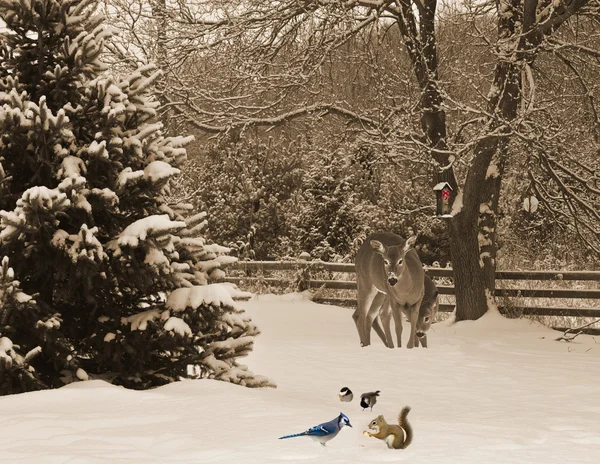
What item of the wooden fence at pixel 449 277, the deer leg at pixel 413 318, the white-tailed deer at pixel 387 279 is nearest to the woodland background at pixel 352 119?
the wooden fence at pixel 449 277

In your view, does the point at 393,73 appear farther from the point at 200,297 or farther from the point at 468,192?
the point at 200,297

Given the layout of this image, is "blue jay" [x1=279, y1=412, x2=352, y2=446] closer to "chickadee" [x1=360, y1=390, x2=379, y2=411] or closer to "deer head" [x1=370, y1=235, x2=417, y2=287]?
"chickadee" [x1=360, y1=390, x2=379, y2=411]

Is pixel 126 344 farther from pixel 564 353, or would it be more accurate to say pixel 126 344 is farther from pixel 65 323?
pixel 564 353

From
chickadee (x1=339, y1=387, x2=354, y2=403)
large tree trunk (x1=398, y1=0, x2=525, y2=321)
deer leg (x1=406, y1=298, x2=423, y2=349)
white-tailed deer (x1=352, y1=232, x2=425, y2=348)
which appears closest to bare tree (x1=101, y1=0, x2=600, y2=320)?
large tree trunk (x1=398, y1=0, x2=525, y2=321)

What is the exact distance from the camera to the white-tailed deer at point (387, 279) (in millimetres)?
13212

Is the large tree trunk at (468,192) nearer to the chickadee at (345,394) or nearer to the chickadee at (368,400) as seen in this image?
the chickadee at (345,394)

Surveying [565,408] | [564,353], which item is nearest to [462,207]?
[564,353]

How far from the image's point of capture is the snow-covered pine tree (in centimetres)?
716

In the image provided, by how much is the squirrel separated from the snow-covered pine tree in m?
2.01

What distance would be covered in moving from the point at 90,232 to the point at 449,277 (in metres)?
13.6

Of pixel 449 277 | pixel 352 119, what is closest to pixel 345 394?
pixel 352 119

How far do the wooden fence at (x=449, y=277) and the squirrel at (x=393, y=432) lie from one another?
37.5ft

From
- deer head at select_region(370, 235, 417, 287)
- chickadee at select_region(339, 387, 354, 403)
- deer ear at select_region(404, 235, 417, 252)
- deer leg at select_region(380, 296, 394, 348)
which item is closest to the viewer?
chickadee at select_region(339, 387, 354, 403)

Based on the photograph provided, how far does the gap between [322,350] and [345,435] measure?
7.25m
